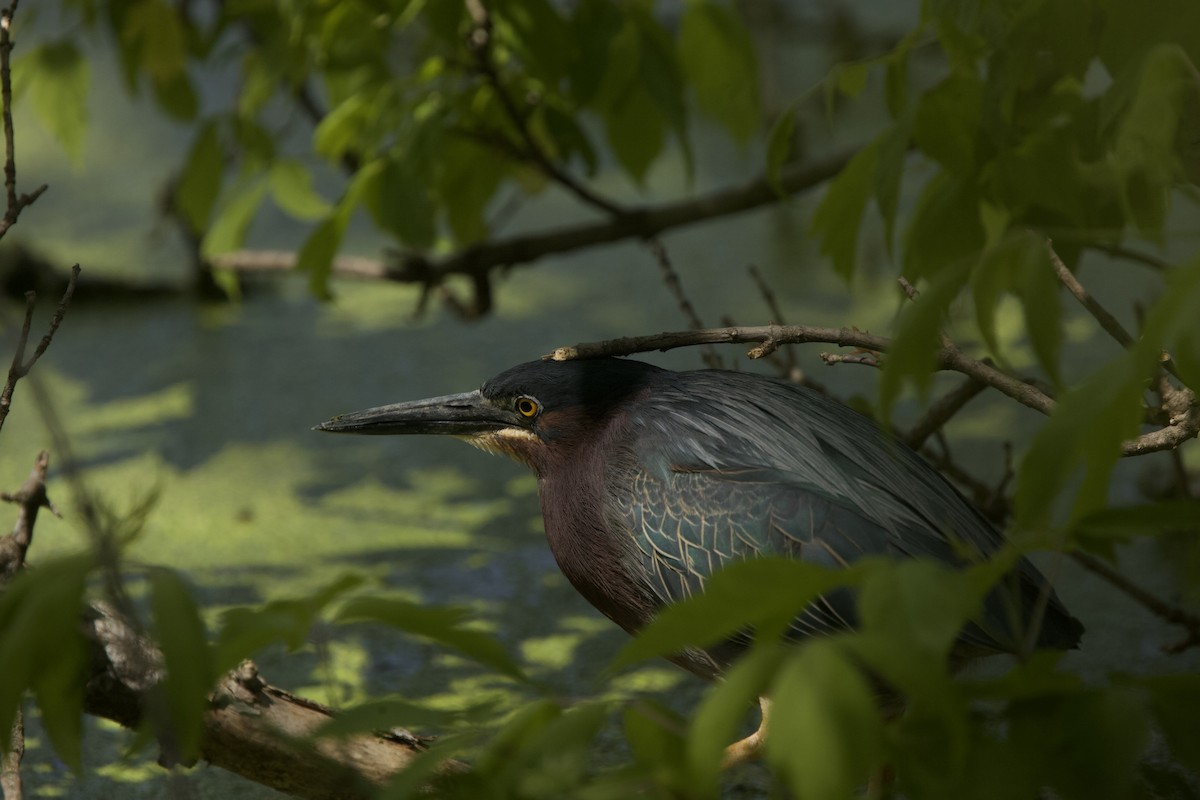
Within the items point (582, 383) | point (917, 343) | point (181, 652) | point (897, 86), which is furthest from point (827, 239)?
point (181, 652)

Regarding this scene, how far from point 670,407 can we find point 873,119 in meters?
3.77

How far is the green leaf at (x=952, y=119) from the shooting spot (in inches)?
55.6

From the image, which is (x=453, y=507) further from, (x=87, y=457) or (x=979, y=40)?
(x=979, y=40)

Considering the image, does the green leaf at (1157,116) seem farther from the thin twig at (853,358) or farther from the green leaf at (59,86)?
the green leaf at (59,86)

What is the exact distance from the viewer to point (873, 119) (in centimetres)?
518

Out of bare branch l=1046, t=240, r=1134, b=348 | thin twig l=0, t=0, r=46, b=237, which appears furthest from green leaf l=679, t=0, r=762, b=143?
thin twig l=0, t=0, r=46, b=237

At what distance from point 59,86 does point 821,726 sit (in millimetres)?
2054

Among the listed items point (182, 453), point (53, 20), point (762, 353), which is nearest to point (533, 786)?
point (762, 353)

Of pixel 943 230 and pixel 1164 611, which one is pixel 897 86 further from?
pixel 1164 611

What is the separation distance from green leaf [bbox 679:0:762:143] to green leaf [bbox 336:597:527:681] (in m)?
1.64

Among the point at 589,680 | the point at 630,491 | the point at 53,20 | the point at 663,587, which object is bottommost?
the point at 589,680

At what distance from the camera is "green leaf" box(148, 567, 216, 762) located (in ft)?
2.47

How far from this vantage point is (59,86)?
7.34ft

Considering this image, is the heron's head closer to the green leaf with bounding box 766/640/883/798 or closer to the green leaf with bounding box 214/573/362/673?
the green leaf with bounding box 214/573/362/673
